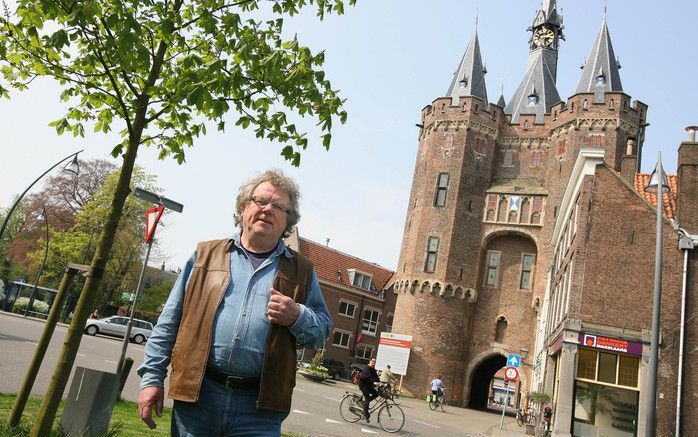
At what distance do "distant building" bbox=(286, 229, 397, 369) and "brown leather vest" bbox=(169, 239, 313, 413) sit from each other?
132 ft

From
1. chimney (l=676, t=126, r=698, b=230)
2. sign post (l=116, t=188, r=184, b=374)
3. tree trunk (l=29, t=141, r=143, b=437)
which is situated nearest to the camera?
tree trunk (l=29, t=141, r=143, b=437)

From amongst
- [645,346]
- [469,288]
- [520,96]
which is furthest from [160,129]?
[520,96]

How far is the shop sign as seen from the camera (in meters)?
17.7

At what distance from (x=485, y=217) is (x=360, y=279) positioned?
50.0ft

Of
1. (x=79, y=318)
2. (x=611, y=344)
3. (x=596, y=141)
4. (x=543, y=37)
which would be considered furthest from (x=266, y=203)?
(x=543, y=37)

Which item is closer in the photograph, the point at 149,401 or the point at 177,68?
the point at 149,401

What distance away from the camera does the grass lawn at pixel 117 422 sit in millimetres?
5041

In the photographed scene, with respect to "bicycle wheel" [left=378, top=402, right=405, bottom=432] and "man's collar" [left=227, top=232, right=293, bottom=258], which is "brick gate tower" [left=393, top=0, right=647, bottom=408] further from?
"man's collar" [left=227, top=232, right=293, bottom=258]

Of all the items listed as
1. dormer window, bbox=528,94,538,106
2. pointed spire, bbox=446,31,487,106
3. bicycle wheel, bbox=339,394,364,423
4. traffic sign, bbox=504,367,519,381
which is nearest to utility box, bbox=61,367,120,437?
bicycle wheel, bbox=339,394,364,423

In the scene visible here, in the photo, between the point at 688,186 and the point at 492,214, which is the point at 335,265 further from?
the point at 688,186

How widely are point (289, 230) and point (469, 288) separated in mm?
32915

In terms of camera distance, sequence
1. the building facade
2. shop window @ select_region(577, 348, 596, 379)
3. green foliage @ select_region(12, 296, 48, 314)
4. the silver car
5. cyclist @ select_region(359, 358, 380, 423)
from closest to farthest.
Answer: cyclist @ select_region(359, 358, 380, 423)
shop window @ select_region(577, 348, 596, 379)
the silver car
the building facade
green foliage @ select_region(12, 296, 48, 314)

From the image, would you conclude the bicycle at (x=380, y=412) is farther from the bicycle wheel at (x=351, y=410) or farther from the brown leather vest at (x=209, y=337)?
the brown leather vest at (x=209, y=337)

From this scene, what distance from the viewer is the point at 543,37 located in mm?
47906
